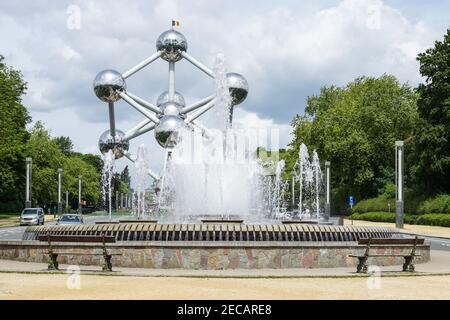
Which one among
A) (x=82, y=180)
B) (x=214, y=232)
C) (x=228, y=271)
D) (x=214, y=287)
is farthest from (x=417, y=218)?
(x=82, y=180)

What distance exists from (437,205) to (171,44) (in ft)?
68.3

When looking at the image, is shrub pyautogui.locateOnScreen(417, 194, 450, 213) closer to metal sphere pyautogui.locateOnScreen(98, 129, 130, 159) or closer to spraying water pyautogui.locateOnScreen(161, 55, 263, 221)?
metal sphere pyautogui.locateOnScreen(98, 129, 130, 159)

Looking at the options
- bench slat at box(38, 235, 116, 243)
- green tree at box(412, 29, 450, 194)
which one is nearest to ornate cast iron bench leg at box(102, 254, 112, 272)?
bench slat at box(38, 235, 116, 243)

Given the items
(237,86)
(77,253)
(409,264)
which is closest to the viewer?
(77,253)

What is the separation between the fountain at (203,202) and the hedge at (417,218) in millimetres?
15477

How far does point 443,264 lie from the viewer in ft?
67.8

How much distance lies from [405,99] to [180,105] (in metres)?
34.3

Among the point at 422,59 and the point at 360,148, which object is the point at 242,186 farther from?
the point at 360,148

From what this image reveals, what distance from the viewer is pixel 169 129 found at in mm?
48844

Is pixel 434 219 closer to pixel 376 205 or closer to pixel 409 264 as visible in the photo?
pixel 376 205

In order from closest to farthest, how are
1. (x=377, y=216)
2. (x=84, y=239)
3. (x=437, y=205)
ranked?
(x=84, y=239)
(x=437, y=205)
(x=377, y=216)

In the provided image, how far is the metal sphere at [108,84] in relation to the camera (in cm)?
5197
